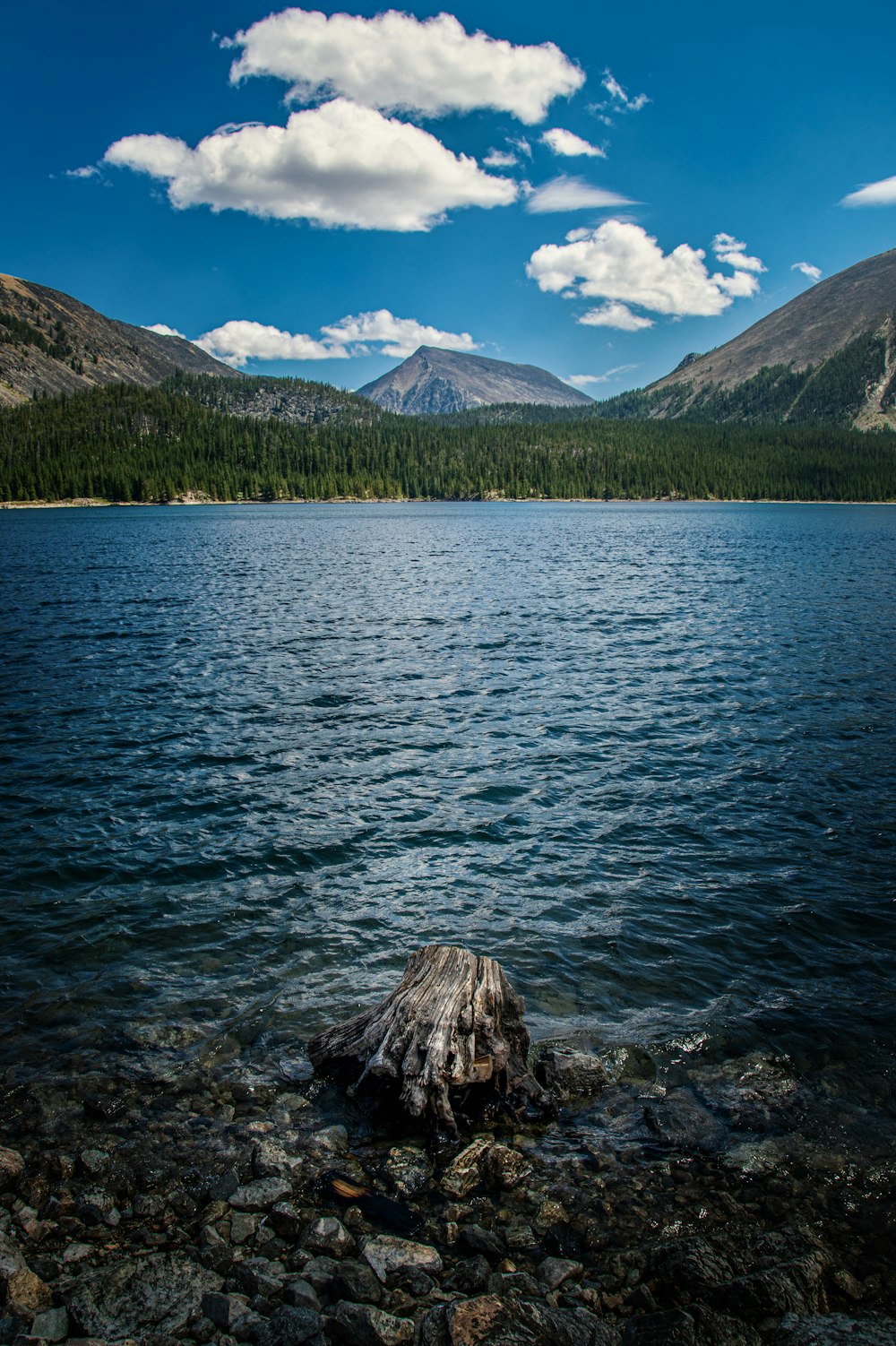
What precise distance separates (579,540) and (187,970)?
104 metres

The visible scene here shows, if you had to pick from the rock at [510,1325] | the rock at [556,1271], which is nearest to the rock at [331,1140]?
the rock at [510,1325]

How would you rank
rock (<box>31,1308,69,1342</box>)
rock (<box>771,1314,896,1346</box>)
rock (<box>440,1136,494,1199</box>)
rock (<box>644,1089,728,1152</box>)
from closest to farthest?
rock (<box>31,1308,69,1342</box>) → rock (<box>771,1314,896,1346</box>) → rock (<box>440,1136,494,1199</box>) → rock (<box>644,1089,728,1152</box>)

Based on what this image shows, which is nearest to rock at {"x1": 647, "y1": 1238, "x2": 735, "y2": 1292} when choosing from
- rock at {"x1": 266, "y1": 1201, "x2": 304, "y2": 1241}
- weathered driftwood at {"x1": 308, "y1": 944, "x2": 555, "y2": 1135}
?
weathered driftwood at {"x1": 308, "y1": 944, "x2": 555, "y2": 1135}

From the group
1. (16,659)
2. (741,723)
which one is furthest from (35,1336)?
(16,659)

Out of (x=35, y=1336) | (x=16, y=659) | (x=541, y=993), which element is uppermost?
(x=16, y=659)

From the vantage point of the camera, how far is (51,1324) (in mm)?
5605

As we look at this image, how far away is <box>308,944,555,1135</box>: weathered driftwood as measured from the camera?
8.20 meters

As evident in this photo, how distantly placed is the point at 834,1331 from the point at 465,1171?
11.1ft

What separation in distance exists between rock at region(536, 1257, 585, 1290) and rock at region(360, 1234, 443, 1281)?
901mm

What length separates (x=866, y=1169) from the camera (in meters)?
7.66

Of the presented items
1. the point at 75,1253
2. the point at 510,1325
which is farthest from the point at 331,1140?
the point at 510,1325

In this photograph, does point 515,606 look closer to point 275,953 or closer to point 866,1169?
point 275,953

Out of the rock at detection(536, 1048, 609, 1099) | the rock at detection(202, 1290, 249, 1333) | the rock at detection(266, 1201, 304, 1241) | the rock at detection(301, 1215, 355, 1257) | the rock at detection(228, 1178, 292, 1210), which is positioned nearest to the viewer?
the rock at detection(202, 1290, 249, 1333)

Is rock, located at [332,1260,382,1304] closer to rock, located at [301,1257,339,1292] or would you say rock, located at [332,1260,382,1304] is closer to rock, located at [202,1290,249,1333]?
rock, located at [301,1257,339,1292]
